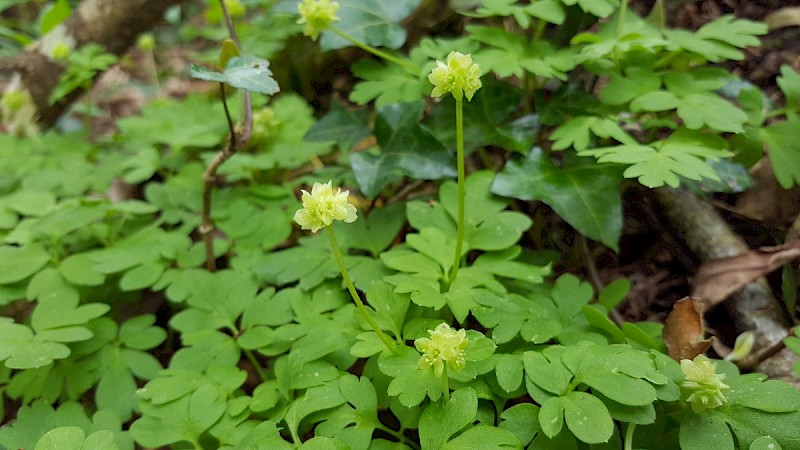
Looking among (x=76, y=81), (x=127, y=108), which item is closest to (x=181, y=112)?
(x=76, y=81)

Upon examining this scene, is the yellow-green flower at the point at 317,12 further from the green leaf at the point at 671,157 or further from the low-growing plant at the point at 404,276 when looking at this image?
the green leaf at the point at 671,157

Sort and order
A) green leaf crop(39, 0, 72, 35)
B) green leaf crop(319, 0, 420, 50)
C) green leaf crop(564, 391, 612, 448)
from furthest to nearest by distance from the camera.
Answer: green leaf crop(39, 0, 72, 35) < green leaf crop(319, 0, 420, 50) < green leaf crop(564, 391, 612, 448)

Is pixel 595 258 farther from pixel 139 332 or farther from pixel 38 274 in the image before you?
pixel 38 274

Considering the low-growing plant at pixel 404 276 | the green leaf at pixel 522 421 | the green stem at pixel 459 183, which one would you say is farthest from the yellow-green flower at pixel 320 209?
the green leaf at pixel 522 421

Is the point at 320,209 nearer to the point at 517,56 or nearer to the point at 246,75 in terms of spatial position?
the point at 246,75

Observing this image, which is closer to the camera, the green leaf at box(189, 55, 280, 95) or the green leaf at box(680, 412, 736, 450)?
the green leaf at box(680, 412, 736, 450)

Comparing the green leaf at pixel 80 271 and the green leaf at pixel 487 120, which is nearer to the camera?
the green leaf at pixel 80 271

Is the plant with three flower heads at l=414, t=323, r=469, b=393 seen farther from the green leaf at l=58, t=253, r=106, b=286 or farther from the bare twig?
the green leaf at l=58, t=253, r=106, b=286

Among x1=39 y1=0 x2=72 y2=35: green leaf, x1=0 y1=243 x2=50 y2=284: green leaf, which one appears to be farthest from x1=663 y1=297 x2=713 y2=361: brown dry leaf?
x1=39 y1=0 x2=72 y2=35: green leaf
